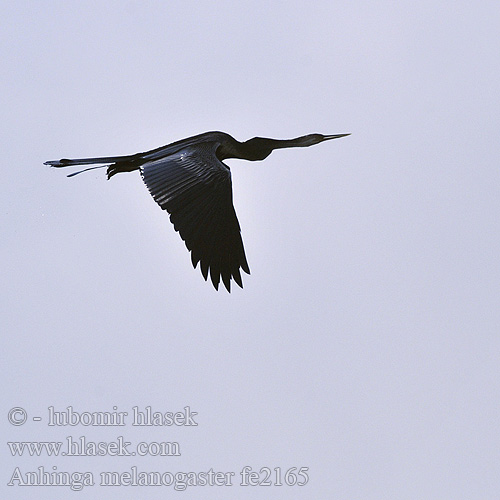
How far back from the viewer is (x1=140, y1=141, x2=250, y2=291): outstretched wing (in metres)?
18.9

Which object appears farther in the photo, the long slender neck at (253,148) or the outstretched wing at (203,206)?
the long slender neck at (253,148)

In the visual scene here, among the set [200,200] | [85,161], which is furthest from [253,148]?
[85,161]

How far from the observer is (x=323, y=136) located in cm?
2184

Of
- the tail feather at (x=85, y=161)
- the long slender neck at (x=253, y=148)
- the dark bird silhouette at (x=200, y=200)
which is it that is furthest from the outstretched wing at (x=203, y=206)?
the long slender neck at (x=253, y=148)

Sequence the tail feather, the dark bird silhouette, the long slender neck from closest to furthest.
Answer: the dark bird silhouette
the tail feather
the long slender neck

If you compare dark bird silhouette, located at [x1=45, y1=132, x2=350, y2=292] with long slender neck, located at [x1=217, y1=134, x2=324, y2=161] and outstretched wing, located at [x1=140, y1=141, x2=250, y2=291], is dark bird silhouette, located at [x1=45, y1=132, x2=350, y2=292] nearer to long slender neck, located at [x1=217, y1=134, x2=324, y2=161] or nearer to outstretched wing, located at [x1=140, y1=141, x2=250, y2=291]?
outstretched wing, located at [x1=140, y1=141, x2=250, y2=291]

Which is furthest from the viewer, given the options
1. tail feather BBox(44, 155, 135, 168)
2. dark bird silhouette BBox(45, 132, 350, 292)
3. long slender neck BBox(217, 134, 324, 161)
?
long slender neck BBox(217, 134, 324, 161)

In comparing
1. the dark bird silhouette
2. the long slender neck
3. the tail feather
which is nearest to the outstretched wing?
the dark bird silhouette

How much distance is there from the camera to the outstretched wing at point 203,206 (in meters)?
18.9

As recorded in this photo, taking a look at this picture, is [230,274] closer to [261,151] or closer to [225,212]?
[225,212]

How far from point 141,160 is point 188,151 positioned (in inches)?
25.2

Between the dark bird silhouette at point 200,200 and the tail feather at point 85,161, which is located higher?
the tail feather at point 85,161

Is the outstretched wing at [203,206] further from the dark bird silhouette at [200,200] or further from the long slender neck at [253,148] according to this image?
the long slender neck at [253,148]

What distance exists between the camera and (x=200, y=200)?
19.1 m
